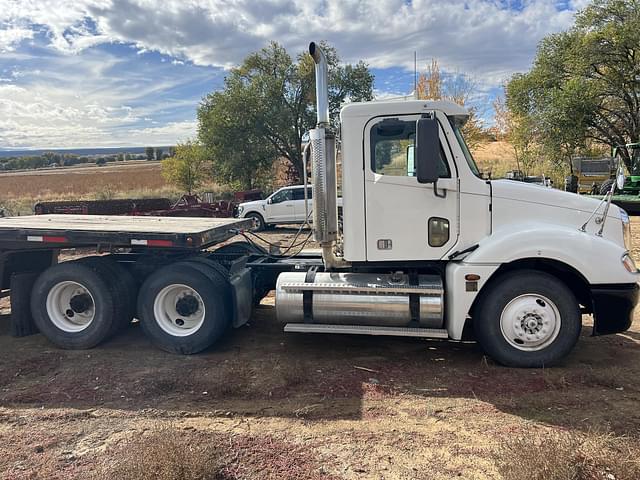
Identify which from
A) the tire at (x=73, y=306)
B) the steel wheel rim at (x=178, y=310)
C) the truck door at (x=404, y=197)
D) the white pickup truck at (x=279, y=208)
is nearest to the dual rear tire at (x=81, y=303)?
the tire at (x=73, y=306)

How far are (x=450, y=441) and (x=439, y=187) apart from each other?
247 cm

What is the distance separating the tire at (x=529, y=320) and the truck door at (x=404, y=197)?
75 centimetres

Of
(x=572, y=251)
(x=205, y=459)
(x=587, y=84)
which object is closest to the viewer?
(x=205, y=459)

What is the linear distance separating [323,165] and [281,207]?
1274 cm

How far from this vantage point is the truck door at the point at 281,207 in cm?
1780

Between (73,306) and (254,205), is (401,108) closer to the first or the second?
(73,306)

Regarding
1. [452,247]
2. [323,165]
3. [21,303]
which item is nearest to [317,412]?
[452,247]

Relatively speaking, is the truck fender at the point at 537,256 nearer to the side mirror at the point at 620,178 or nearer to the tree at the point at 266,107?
the side mirror at the point at 620,178

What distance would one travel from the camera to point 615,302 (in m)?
4.70

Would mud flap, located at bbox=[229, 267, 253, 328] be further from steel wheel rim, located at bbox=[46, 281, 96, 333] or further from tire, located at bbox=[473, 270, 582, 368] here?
tire, located at bbox=[473, 270, 582, 368]

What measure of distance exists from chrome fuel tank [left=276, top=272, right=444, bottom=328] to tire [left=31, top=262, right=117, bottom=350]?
2143 mm

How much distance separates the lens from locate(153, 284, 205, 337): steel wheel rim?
554 centimetres

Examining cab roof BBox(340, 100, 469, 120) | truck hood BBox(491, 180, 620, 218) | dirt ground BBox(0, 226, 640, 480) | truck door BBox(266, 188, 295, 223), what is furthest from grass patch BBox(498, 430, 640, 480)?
truck door BBox(266, 188, 295, 223)

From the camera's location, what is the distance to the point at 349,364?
516 centimetres
